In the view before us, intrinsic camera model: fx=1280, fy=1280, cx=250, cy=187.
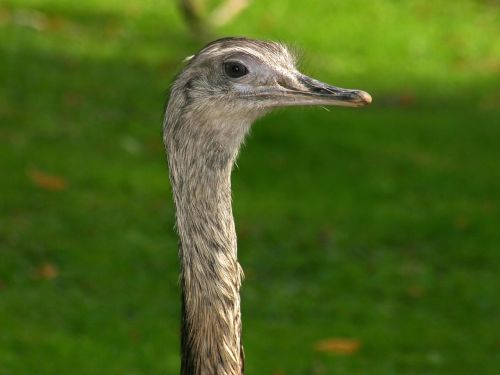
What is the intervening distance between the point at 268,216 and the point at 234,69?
5983 mm

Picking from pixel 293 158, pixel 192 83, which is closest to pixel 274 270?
pixel 293 158

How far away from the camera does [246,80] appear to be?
4387 millimetres

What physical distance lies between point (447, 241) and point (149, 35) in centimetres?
739

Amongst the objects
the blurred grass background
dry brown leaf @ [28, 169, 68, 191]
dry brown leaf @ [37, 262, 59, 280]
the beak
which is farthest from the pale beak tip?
dry brown leaf @ [28, 169, 68, 191]

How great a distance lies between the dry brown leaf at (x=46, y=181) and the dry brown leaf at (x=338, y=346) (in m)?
2.94

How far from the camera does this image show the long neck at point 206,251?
163 inches

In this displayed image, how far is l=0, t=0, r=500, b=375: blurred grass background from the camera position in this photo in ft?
25.7

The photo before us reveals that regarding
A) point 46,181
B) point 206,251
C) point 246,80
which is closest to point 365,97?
point 246,80

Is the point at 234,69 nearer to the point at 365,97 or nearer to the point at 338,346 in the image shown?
the point at 365,97

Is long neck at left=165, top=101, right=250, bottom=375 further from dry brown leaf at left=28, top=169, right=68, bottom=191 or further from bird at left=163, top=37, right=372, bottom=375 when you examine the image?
dry brown leaf at left=28, top=169, right=68, bottom=191

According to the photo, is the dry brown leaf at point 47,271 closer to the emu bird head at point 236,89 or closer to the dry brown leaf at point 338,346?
the dry brown leaf at point 338,346

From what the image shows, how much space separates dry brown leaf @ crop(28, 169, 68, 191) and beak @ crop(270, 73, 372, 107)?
578cm

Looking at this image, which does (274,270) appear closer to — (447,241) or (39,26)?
(447,241)

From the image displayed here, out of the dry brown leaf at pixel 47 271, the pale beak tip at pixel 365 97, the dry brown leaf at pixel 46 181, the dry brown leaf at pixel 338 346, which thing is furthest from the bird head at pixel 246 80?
the dry brown leaf at pixel 46 181
